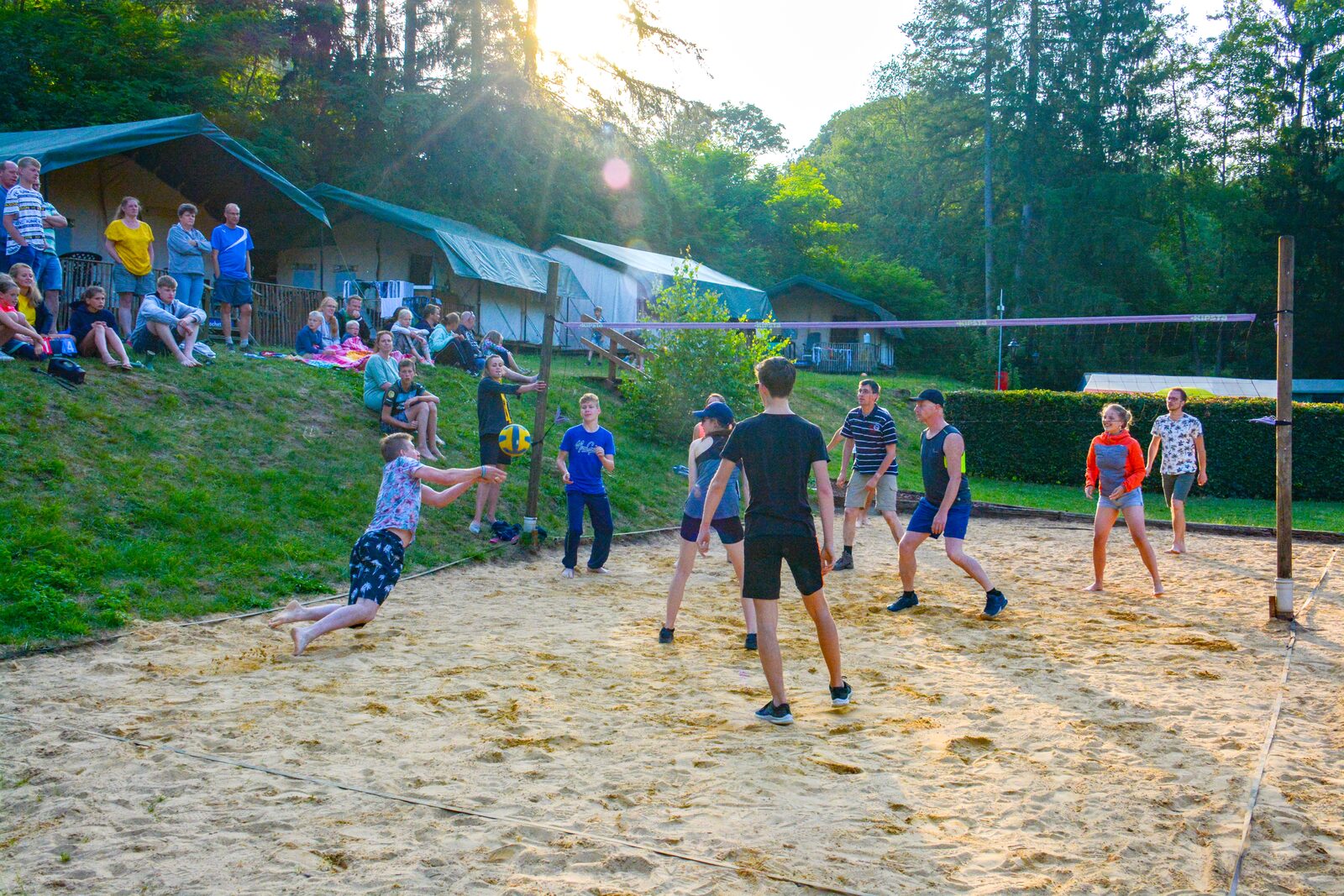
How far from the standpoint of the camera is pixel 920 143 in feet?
171

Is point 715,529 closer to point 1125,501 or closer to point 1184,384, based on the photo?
point 1125,501

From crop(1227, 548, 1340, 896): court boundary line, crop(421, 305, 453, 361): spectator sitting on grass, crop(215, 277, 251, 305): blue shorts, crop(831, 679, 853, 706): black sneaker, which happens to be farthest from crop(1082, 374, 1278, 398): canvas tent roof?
crop(831, 679, 853, 706): black sneaker

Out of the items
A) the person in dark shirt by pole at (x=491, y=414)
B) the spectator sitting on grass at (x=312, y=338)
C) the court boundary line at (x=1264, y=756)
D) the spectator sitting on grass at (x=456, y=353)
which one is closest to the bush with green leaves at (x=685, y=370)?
the spectator sitting on grass at (x=456, y=353)

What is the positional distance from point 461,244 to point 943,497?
685 inches

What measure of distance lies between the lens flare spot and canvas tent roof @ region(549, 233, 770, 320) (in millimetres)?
3930

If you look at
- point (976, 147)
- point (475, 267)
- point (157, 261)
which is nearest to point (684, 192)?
point (976, 147)

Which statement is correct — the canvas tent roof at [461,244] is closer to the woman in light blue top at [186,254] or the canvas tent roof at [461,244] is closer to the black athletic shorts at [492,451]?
the woman in light blue top at [186,254]

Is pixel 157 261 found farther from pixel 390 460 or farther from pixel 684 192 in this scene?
pixel 684 192

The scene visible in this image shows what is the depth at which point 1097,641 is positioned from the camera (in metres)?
6.80

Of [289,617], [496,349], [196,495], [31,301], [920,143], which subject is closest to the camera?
[289,617]

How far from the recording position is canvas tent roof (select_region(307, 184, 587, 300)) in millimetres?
22125

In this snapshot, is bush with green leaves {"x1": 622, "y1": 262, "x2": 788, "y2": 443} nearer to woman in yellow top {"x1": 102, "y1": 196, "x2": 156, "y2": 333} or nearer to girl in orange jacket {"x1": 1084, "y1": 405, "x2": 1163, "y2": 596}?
woman in yellow top {"x1": 102, "y1": 196, "x2": 156, "y2": 333}

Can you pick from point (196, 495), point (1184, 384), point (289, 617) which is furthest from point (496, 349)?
point (1184, 384)

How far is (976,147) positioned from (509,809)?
44285 mm
